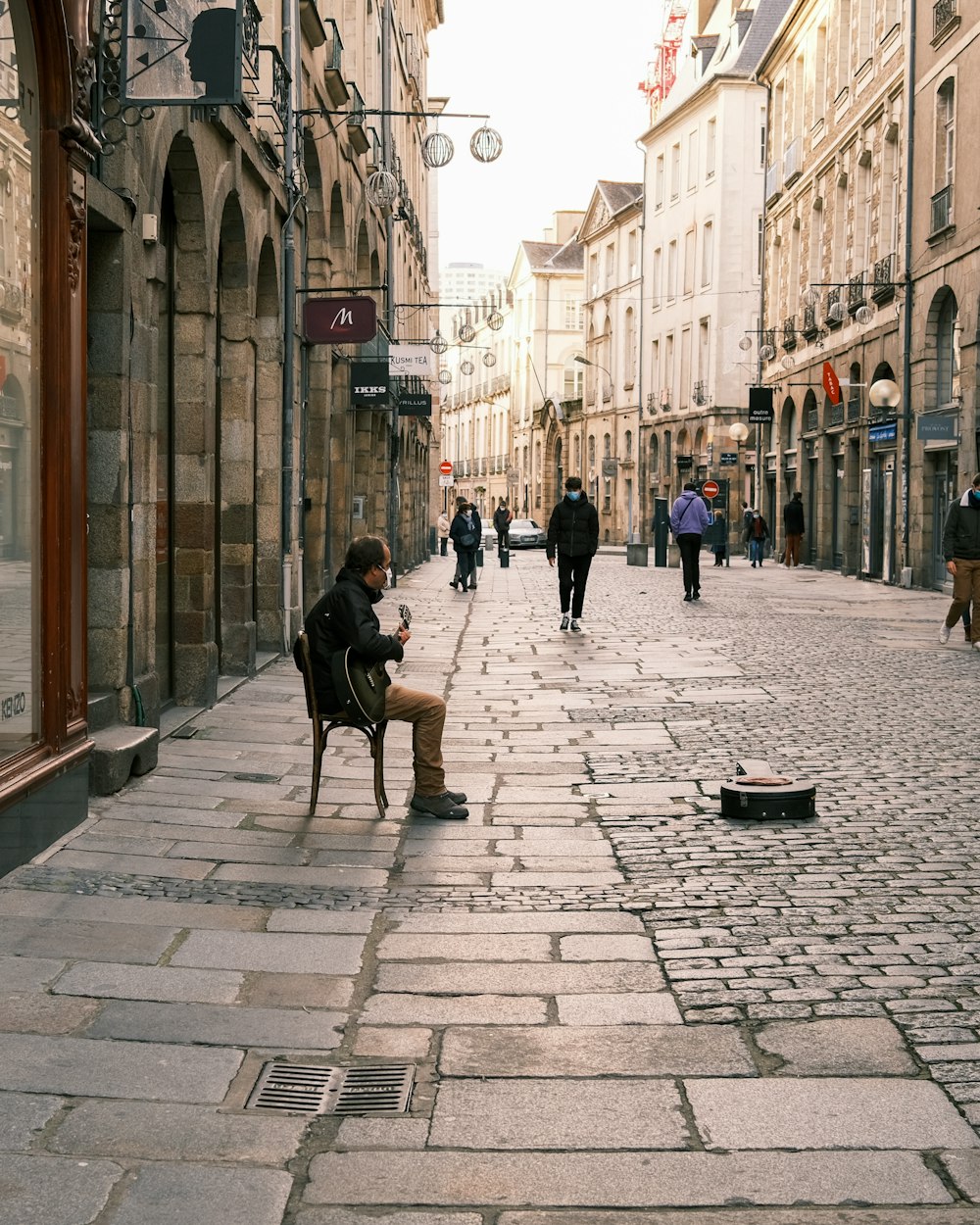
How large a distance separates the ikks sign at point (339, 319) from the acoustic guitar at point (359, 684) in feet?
29.9

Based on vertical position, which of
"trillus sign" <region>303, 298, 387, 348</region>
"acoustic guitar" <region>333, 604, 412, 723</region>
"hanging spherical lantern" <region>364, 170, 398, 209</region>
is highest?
"hanging spherical lantern" <region>364, 170, 398, 209</region>

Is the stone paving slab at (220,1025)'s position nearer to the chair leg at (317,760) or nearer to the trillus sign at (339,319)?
the chair leg at (317,760)

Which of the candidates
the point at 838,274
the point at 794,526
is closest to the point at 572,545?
the point at 838,274

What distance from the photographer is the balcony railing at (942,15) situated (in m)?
26.3

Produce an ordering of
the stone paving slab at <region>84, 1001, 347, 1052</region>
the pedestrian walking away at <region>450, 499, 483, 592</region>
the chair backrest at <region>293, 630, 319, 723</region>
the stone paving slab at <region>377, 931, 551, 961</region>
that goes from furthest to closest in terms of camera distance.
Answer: the pedestrian walking away at <region>450, 499, 483, 592</region>
the chair backrest at <region>293, 630, 319, 723</region>
the stone paving slab at <region>377, 931, 551, 961</region>
the stone paving slab at <region>84, 1001, 347, 1052</region>

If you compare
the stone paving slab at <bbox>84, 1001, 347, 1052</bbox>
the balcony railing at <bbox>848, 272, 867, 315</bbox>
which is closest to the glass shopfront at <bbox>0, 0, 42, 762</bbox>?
the stone paving slab at <bbox>84, 1001, 347, 1052</bbox>

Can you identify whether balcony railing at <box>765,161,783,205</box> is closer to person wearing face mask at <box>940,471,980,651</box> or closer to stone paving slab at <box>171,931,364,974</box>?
person wearing face mask at <box>940,471,980,651</box>

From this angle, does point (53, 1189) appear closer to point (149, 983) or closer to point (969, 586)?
point (149, 983)

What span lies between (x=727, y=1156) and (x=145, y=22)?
6.57 metres

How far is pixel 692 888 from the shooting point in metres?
6.60

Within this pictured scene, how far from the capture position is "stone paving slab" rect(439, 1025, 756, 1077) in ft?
14.7

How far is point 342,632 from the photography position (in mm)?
7945

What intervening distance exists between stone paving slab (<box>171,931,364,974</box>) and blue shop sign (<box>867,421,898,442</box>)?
25259 mm

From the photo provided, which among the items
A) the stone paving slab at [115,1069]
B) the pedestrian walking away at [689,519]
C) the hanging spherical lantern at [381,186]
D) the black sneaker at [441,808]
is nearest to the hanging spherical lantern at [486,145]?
the hanging spherical lantern at [381,186]
